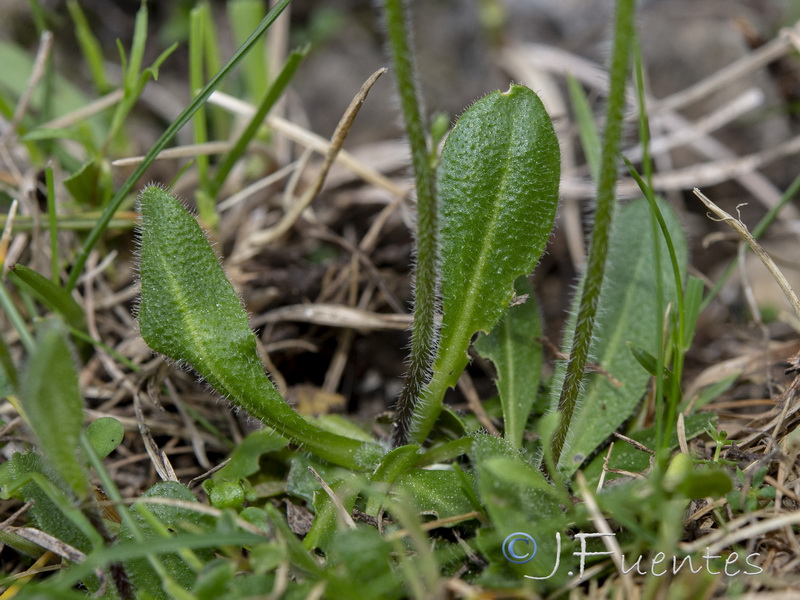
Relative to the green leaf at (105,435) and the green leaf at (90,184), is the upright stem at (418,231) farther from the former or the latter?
the green leaf at (90,184)

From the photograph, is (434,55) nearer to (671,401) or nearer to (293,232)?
(293,232)

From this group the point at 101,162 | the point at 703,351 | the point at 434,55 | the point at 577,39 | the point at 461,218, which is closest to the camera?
the point at 461,218

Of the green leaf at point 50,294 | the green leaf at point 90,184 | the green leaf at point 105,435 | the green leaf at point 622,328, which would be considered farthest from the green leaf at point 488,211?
the green leaf at point 90,184

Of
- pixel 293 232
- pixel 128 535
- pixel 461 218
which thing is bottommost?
pixel 128 535

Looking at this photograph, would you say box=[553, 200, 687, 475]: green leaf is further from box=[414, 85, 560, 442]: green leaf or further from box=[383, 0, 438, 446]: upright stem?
box=[383, 0, 438, 446]: upright stem

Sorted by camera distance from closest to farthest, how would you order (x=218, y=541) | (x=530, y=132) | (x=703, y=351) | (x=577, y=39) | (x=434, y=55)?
(x=218, y=541) < (x=530, y=132) < (x=703, y=351) < (x=577, y=39) < (x=434, y=55)

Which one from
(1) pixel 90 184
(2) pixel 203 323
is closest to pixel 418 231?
(2) pixel 203 323

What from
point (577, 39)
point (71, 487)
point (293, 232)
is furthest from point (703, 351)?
point (71, 487)
